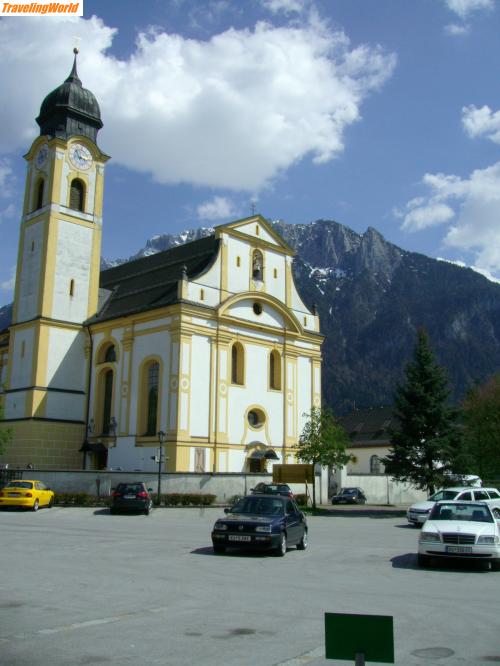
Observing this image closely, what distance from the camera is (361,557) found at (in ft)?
54.0

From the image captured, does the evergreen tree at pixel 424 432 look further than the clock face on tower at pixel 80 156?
No

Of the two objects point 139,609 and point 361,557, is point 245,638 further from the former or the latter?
point 361,557

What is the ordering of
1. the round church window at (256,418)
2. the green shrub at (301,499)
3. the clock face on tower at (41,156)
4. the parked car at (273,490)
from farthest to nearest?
1. the clock face on tower at (41,156)
2. the round church window at (256,418)
3. the green shrub at (301,499)
4. the parked car at (273,490)

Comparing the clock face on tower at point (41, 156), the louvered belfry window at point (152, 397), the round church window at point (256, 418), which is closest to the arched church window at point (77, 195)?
the clock face on tower at point (41, 156)

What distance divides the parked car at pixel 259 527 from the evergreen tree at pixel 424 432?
68.2 ft

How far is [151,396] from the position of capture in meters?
41.9

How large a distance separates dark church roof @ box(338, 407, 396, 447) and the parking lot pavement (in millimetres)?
56819

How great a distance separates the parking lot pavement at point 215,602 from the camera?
7.23 meters

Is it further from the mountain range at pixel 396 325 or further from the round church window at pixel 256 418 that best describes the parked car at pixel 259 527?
the mountain range at pixel 396 325

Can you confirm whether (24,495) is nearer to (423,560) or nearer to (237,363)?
(237,363)

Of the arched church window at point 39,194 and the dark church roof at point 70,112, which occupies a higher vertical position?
the dark church roof at point 70,112

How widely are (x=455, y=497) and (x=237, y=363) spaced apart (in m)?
20.8


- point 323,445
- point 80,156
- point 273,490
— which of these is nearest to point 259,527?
point 273,490

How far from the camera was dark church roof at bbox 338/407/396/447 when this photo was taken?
75.2 metres
